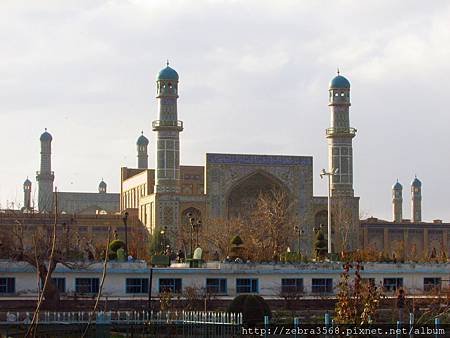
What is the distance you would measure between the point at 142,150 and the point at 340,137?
31390mm

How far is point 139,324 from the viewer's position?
72.6 feet

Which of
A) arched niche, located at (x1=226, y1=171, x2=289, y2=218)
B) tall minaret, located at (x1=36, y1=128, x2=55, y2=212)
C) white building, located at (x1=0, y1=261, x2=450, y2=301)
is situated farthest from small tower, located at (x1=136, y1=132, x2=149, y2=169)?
white building, located at (x1=0, y1=261, x2=450, y2=301)

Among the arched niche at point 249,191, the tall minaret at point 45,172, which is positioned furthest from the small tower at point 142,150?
the arched niche at point 249,191

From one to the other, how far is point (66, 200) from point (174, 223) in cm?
3598

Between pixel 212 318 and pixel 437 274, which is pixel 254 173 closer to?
pixel 437 274

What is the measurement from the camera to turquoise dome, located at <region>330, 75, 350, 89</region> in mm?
71875

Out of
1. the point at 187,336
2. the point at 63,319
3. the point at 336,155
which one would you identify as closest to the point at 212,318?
the point at 187,336

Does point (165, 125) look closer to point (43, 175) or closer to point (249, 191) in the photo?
point (249, 191)

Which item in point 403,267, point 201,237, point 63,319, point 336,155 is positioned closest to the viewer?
point 63,319

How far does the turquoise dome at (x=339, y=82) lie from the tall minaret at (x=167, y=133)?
11845mm

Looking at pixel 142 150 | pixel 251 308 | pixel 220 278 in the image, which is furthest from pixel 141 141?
pixel 251 308

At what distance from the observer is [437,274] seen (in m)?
38.2

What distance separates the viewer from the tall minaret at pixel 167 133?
67.6m

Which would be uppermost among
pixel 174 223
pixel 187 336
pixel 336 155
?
pixel 336 155
